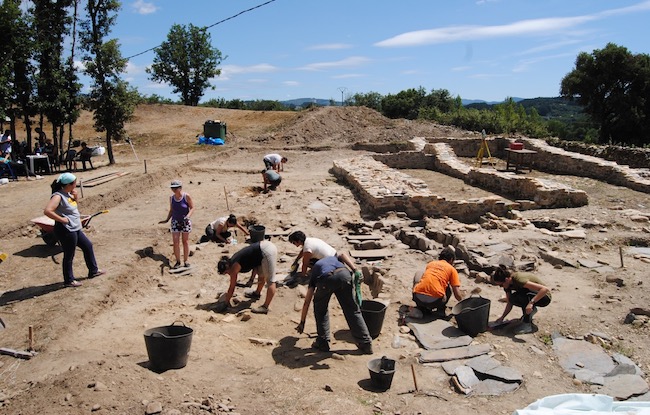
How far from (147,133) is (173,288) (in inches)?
1010

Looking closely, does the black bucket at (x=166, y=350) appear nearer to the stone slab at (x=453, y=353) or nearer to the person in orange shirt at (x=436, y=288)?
the stone slab at (x=453, y=353)

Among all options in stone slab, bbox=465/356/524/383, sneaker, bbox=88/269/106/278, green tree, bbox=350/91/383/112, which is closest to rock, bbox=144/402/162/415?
stone slab, bbox=465/356/524/383

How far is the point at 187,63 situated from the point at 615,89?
36.3 m

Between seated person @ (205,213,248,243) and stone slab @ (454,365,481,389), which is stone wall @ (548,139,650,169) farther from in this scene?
stone slab @ (454,365,481,389)

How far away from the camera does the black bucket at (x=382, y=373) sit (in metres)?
4.93

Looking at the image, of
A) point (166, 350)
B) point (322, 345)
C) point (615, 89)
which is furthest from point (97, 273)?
point (615, 89)

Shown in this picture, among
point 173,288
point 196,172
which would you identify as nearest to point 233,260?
point 173,288

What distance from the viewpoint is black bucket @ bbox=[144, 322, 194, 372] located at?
4949 mm

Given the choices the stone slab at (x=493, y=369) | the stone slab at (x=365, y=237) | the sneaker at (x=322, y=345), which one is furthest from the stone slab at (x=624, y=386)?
the stone slab at (x=365, y=237)

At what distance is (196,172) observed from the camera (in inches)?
711

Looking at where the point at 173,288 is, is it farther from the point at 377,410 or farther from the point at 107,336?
the point at 377,410

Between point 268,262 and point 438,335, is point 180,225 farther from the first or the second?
point 438,335

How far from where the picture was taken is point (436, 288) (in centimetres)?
642

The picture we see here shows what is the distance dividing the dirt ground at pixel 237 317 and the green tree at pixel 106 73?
5.12m
